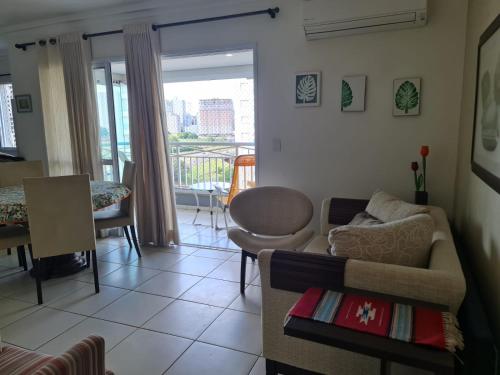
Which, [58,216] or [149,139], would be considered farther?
[149,139]

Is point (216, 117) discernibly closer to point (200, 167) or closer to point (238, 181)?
point (200, 167)

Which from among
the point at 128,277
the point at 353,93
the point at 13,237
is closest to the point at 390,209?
the point at 353,93

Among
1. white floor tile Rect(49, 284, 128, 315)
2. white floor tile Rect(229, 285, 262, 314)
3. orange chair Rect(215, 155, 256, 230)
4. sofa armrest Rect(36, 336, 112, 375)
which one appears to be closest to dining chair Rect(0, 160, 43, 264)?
white floor tile Rect(49, 284, 128, 315)

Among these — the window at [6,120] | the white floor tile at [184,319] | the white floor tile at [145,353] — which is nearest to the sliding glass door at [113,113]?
the white floor tile at [184,319]

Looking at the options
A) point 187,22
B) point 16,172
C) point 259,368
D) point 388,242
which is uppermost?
point 187,22

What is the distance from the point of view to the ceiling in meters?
3.57

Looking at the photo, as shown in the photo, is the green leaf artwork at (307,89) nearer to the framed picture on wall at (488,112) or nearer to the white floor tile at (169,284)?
Result: the framed picture on wall at (488,112)

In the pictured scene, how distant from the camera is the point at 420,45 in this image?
2.78 meters

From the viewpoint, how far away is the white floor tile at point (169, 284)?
288 centimetres

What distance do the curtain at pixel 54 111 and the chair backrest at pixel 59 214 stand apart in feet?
6.05

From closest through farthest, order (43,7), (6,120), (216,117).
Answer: (43,7) < (6,120) < (216,117)

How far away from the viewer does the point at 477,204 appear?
1.85 metres

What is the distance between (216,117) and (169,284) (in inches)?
155

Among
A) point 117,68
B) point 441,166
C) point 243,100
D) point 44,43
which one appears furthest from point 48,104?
point 441,166
